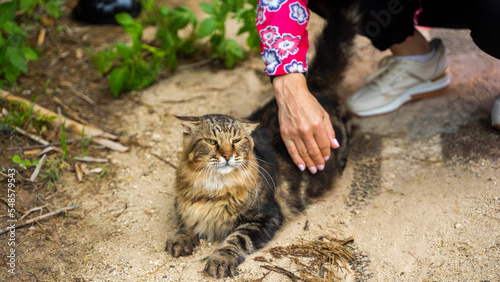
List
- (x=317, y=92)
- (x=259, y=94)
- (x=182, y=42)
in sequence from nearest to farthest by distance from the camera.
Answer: (x=317, y=92) < (x=259, y=94) < (x=182, y=42)

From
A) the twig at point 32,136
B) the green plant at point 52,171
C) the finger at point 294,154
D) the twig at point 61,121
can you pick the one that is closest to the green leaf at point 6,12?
the twig at point 61,121

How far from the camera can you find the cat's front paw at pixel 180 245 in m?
2.27

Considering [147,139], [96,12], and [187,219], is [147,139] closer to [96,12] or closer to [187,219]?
[187,219]

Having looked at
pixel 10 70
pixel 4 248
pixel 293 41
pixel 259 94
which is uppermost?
pixel 293 41

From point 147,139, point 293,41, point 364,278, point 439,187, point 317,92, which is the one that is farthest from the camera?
point 147,139

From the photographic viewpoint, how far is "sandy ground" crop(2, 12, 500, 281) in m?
2.16

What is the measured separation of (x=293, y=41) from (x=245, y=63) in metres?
1.75

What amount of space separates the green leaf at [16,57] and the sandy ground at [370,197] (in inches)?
34.2

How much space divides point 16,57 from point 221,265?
2.08 meters

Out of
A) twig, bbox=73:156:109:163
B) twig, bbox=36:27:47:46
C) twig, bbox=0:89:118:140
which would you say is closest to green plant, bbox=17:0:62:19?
twig, bbox=36:27:47:46

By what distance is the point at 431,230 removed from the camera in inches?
91.7

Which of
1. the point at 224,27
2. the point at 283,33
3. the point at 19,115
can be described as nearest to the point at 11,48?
the point at 19,115

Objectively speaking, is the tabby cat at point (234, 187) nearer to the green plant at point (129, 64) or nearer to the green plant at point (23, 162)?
the green plant at point (23, 162)

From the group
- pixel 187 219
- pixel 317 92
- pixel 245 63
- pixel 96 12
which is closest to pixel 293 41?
pixel 317 92
